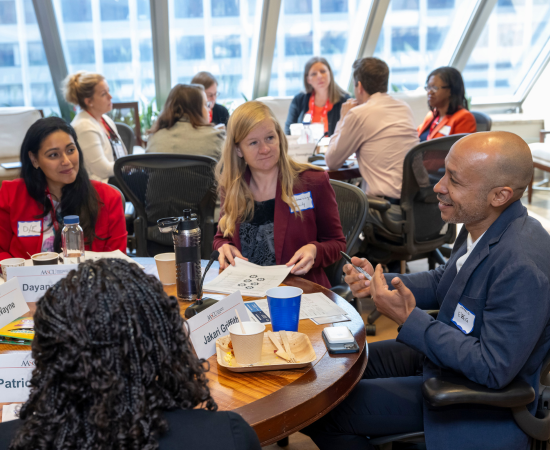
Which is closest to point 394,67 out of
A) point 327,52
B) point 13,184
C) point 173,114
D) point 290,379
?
point 327,52

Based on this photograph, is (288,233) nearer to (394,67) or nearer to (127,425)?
(127,425)

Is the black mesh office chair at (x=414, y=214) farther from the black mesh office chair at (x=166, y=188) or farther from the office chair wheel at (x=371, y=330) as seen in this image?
the black mesh office chair at (x=166, y=188)

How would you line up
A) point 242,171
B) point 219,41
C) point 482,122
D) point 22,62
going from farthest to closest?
1. point 219,41
2. point 22,62
3. point 482,122
4. point 242,171

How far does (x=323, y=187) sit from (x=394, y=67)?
619 centimetres

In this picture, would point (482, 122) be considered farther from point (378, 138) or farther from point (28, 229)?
point (28, 229)

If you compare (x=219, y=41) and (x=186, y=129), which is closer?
(x=186, y=129)

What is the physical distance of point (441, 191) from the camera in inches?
61.3

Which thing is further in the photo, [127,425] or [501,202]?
[501,202]

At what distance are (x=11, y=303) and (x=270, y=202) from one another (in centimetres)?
107

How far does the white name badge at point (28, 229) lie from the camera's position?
216 cm

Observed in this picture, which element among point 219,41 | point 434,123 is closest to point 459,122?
point 434,123

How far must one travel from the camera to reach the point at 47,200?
2.24 metres

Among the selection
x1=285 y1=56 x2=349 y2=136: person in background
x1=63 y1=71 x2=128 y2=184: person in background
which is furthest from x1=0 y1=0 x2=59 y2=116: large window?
x1=285 y1=56 x2=349 y2=136: person in background

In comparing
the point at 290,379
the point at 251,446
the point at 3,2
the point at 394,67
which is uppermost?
the point at 3,2
